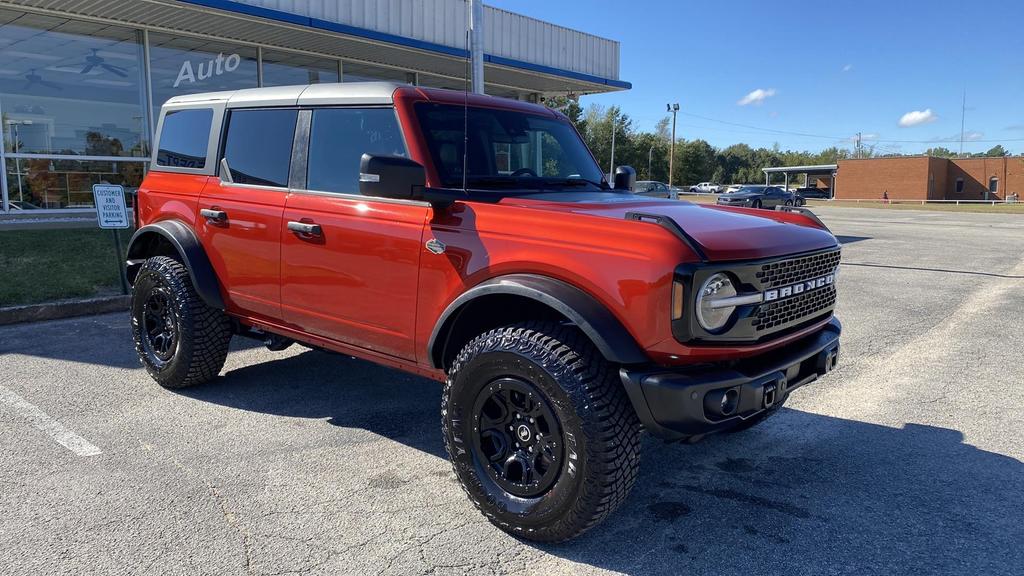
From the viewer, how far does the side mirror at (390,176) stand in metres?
3.18

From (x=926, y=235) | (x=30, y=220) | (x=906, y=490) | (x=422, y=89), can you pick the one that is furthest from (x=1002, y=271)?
(x=30, y=220)

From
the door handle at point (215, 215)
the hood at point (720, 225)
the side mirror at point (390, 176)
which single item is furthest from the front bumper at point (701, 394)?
the door handle at point (215, 215)

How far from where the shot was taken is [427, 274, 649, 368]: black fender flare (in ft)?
9.27

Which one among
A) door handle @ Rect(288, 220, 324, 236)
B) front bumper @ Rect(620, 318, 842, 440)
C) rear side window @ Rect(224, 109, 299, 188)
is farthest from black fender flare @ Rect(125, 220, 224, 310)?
front bumper @ Rect(620, 318, 842, 440)

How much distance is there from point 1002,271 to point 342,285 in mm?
12241

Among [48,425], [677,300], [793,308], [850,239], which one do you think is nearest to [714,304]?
[677,300]

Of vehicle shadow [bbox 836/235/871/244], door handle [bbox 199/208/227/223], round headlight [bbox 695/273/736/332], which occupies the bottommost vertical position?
vehicle shadow [bbox 836/235/871/244]

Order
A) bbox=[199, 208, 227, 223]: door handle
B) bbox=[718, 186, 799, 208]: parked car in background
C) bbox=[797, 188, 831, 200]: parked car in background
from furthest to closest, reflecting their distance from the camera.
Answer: bbox=[797, 188, 831, 200]: parked car in background
bbox=[718, 186, 799, 208]: parked car in background
bbox=[199, 208, 227, 223]: door handle

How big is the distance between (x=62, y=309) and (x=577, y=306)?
6.62 m

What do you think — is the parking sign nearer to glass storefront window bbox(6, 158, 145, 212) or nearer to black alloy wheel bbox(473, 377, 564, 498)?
glass storefront window bbox(6, 158, 145, 212)

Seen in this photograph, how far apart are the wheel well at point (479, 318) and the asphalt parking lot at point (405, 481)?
71 centimetres

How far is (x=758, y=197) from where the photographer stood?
32281mm

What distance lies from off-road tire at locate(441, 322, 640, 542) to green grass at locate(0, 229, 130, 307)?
6.41 meters

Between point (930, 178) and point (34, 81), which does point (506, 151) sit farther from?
point (930, 178)
